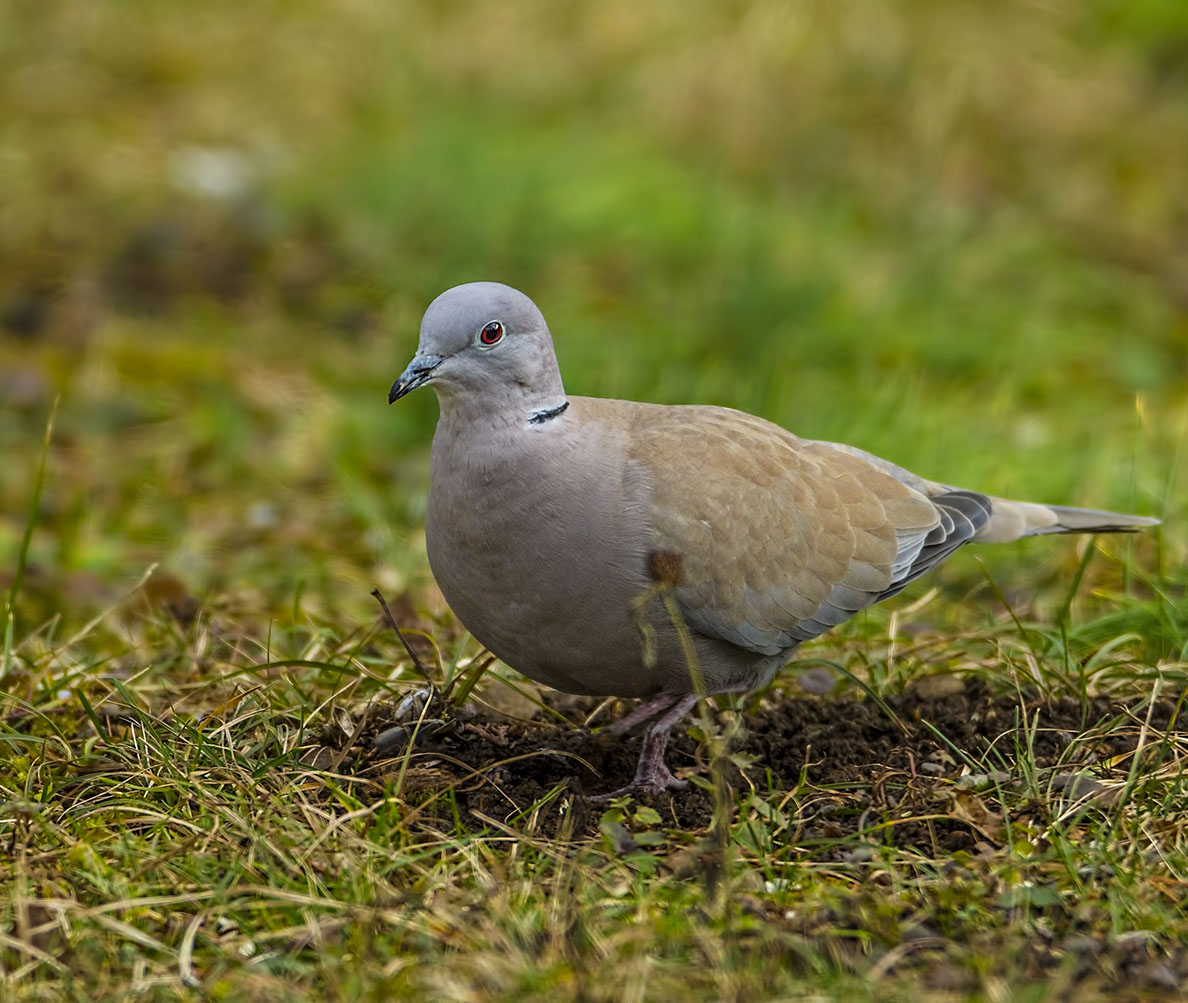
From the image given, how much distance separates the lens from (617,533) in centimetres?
384

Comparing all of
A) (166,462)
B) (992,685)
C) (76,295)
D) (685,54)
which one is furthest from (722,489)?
(685,54)

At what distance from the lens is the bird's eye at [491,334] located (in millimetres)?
3918

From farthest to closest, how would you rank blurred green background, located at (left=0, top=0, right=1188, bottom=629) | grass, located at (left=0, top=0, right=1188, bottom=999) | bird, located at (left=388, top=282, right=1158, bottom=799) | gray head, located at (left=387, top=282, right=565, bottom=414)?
1. blurred green background, located at (left=0, top=0, right=1188, bottom=629)
2. gray head, located at (left=387, top=282, right=565, bottom=414)
3. bird, located at (left=388, top=282, right=1158, bottom=799)
4. grass, located at (left=0, top=0, right=1188, bottom=999)

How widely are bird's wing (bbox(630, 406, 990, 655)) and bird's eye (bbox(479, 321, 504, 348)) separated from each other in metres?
0.45

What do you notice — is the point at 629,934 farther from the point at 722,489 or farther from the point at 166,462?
the point at 166,462

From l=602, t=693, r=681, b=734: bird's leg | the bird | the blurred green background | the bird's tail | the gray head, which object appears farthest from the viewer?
the blurred green background

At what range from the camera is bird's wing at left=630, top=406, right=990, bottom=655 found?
13.0ft

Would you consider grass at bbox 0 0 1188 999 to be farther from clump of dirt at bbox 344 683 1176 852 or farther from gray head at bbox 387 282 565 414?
gray head at bbox 387 282 565 414

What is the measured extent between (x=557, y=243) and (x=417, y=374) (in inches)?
171

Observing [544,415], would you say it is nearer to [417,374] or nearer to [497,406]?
[497,406]

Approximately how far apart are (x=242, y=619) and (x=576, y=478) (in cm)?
170

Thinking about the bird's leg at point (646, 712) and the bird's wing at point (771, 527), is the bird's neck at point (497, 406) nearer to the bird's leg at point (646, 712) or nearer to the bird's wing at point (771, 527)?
the bird's wing at point (771, 527)

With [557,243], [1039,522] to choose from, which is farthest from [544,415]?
[557,243]

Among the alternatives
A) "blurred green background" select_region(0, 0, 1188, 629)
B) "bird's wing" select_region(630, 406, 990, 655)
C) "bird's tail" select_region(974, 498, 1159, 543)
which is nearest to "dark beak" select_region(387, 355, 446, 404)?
"bird's wing" select_region(630, 406, 990, 655)
